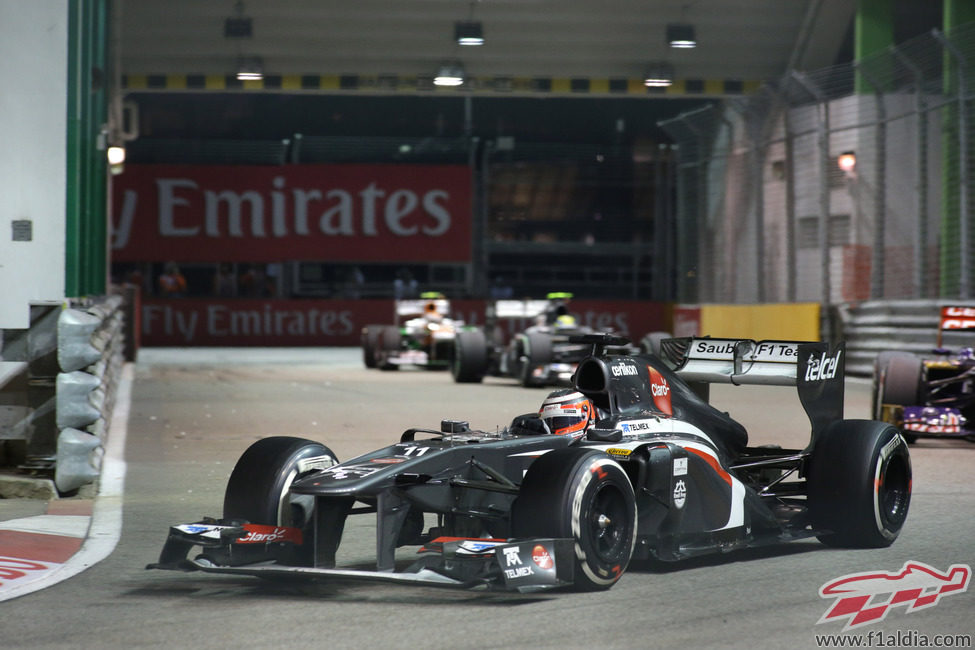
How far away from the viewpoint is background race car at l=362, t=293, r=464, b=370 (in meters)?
26.2

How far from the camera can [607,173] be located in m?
45.8

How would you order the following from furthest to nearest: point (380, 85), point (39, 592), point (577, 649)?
point (380, 85) → point (39, 592) → point (577, 649)

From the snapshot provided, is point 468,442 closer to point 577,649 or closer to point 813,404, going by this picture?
point 577,649

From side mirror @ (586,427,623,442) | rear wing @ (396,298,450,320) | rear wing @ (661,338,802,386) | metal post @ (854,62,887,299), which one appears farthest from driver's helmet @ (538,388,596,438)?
rear wing @ (396,298,450,320)

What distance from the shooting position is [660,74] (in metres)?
29.4

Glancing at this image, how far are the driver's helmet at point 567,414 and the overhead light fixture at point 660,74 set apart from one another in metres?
23.4

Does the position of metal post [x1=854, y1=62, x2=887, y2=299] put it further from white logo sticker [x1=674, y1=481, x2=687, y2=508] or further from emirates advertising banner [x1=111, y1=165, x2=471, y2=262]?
emirates advertising banner [x1=111, y1=165, x2=471, y2=262]

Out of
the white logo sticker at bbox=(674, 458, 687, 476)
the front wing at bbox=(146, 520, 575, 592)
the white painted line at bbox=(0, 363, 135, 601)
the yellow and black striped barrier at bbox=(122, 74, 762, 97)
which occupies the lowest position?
the white painted line at bbox=(0, 363, 135, 601)

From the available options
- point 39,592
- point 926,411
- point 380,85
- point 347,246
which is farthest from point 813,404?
point 347,246

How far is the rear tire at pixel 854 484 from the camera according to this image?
7027 millimetres

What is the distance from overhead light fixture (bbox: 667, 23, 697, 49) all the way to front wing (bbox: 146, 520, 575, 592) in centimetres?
2284

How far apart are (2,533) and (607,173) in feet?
129

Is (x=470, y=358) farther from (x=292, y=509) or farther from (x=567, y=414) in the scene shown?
(x=292, y=509)

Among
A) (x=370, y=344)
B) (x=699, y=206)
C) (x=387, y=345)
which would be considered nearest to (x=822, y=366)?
(x=387, y=345)
